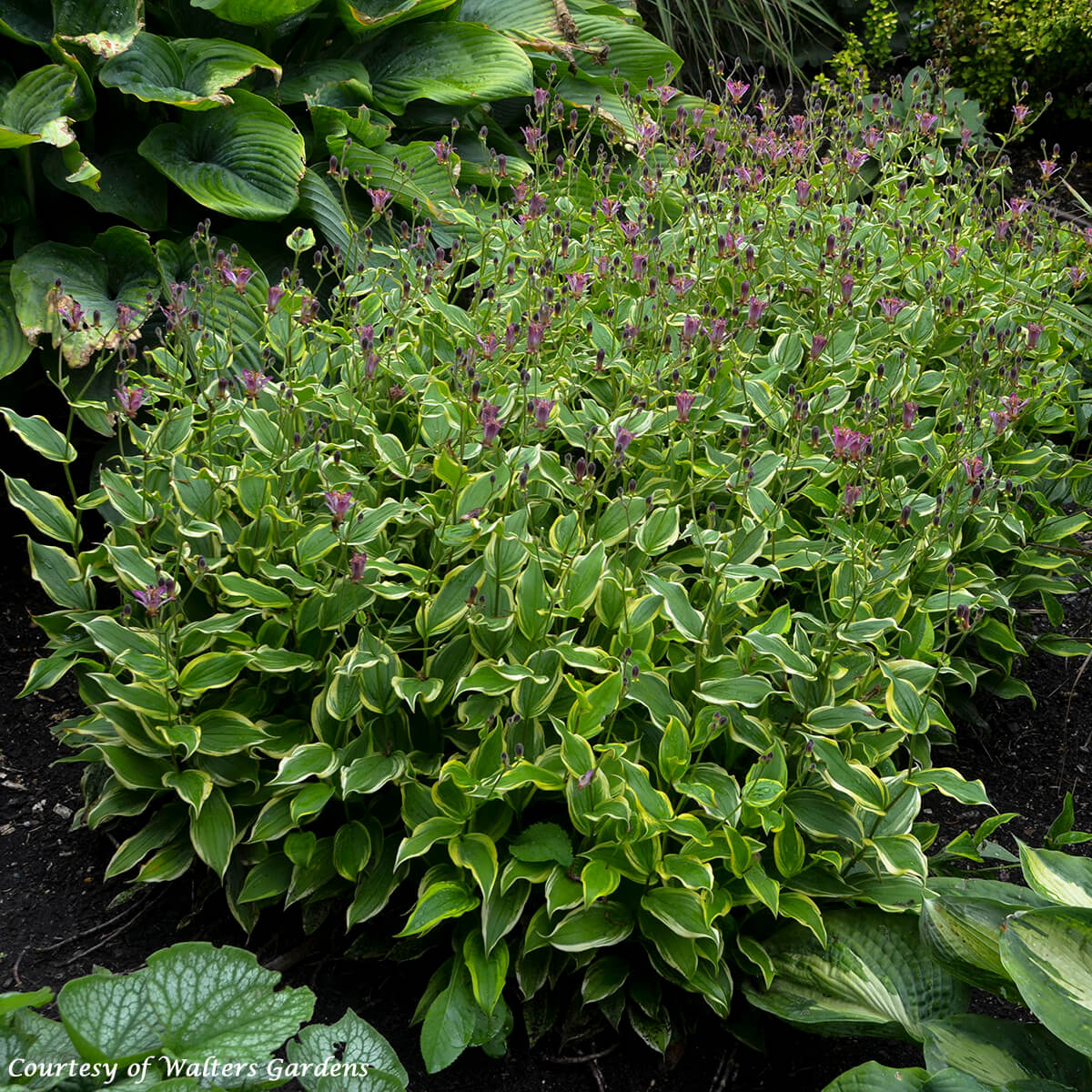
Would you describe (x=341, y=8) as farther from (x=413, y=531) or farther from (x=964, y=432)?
(x=964, y=432)

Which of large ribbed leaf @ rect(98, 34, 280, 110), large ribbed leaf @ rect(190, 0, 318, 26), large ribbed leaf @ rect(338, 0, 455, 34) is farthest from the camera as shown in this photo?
large ribbed leaf @ rect(338, 0, 455, 34)

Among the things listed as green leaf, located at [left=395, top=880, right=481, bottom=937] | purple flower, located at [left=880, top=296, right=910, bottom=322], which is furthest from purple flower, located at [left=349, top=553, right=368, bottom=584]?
purple flower, located at [left=880, top=296, right=910, bottom=322]

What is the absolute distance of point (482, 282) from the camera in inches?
117

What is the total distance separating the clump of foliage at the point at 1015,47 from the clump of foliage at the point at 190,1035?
6.00 metres

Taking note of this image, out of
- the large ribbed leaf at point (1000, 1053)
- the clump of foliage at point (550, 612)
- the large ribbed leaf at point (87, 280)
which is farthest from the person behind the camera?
the large ribbed leaf at point (87, 280)

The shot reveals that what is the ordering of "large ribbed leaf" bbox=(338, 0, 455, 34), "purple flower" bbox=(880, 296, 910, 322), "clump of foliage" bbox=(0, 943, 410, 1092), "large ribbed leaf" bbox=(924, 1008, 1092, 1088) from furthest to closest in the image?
"large ribbed leaf" bbox=(338, 0, 455, 34)
"purple flower" bbox=(880, 296, 910, 322)
"large ribbed leaf" bbox=(924, 1008, 1092, 1088)
"clump of foliage" bbox=(0, 943, 410, 1092)

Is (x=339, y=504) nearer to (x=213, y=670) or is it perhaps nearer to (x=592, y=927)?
(x=213, y=670)

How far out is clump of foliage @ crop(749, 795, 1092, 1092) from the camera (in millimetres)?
1562

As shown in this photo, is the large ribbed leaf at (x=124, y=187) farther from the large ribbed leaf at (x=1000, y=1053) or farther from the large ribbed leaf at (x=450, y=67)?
the large ribbed leaf at (x=1000, y=1053)

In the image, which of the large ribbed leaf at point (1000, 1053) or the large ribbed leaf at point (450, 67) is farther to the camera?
the large ribbed leaf at point (450, 67)

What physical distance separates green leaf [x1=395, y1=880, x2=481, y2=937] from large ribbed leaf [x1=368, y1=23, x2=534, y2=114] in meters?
2.96

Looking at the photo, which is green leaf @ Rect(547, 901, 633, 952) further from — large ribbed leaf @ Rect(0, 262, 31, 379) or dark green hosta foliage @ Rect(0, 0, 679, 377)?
large ribbed leaf @ Rect(0, 262, 31, 379)

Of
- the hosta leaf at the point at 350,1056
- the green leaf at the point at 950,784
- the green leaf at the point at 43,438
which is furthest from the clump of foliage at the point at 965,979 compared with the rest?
the green leaf at the point at 43,438

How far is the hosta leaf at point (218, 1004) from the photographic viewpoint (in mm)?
1406
